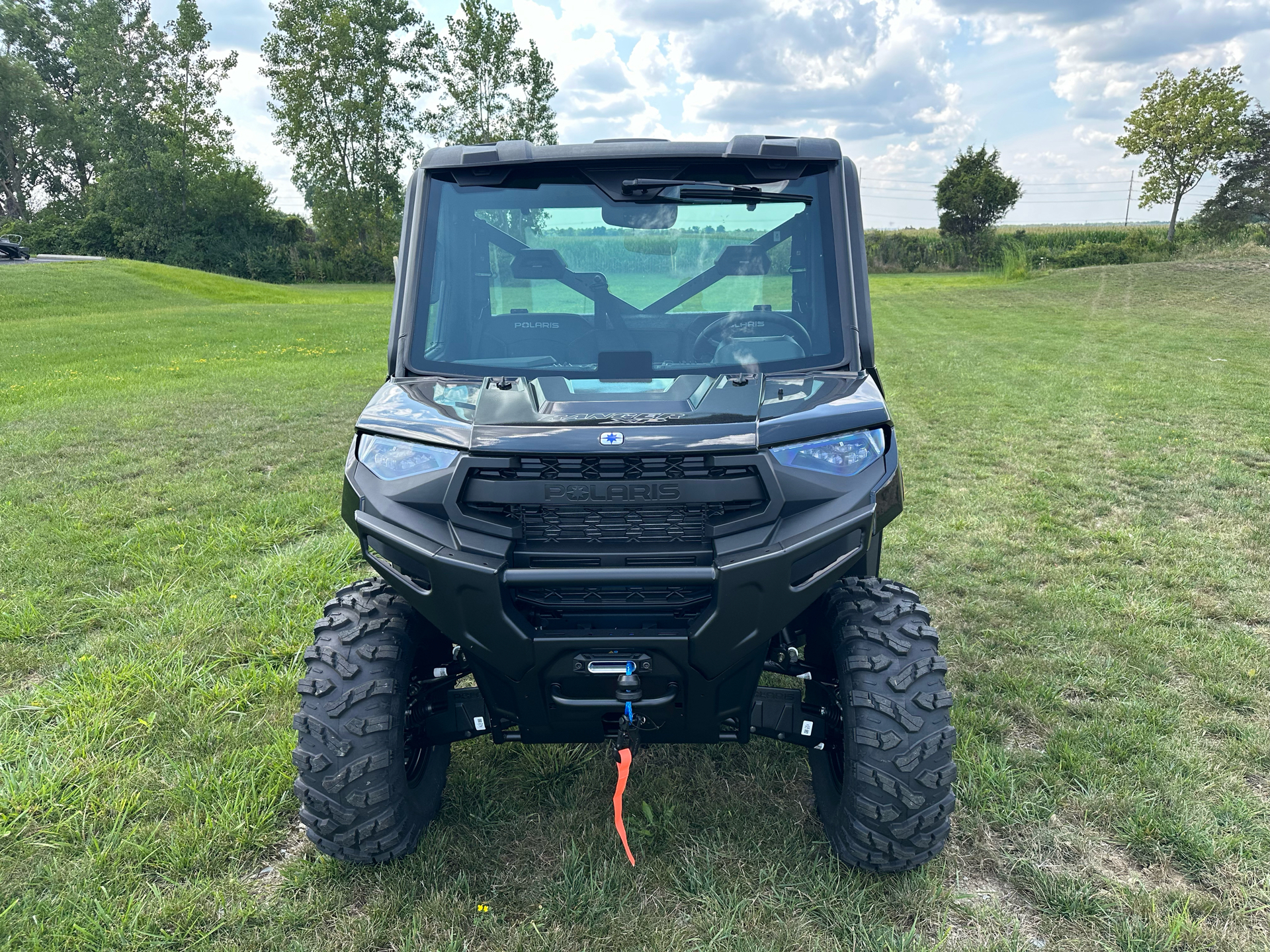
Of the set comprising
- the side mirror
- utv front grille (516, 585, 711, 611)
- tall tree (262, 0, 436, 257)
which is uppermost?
tall tree (262, 0, 436, 257)

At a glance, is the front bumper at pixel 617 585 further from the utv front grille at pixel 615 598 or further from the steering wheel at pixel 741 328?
the steering wheel at pixel 741 328

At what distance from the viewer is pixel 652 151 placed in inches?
105

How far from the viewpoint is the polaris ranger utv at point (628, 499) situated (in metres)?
2.14

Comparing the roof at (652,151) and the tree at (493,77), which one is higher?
the tree at (493,77)

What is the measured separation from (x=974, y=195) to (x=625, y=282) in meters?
46.4

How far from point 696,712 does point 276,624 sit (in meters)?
2.72

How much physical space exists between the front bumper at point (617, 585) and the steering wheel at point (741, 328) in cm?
68

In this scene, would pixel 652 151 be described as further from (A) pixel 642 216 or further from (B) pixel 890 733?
(B) pixel 890 733

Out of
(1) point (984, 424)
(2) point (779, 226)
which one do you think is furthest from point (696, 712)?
(1) point (984, 424)

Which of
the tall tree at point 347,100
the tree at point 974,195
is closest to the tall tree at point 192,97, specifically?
the tall tree at point 347,100

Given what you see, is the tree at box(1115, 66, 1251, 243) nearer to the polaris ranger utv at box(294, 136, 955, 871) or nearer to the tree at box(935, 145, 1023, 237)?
the tree at box(935, 145, 1023, 237)

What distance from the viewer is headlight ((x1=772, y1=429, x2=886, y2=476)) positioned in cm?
219

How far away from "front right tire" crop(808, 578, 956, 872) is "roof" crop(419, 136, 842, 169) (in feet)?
4.66

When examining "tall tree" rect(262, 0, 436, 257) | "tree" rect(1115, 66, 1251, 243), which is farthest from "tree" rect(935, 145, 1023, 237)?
"tall tree" rect(262, 0, 436, 257)
